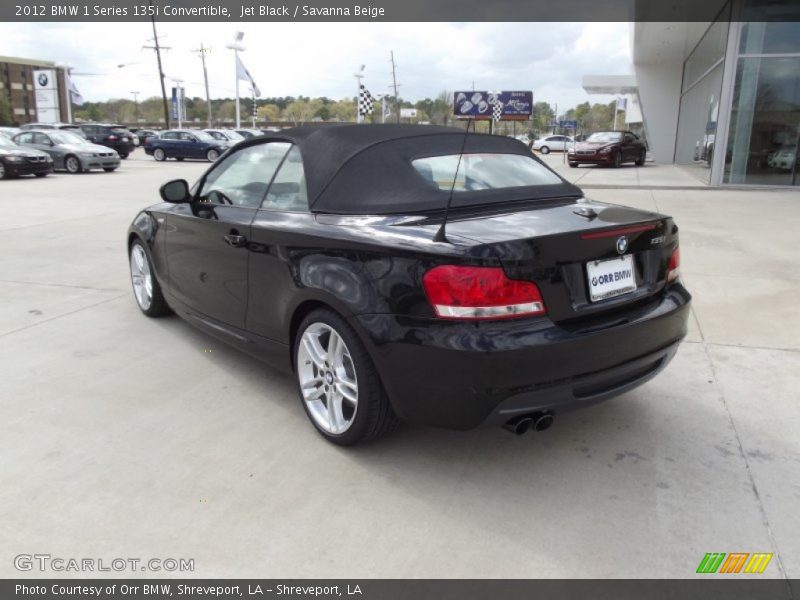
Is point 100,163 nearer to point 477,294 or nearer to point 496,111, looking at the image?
point 496,111

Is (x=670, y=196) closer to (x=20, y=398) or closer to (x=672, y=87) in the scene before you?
Result: (x=20, y=398)

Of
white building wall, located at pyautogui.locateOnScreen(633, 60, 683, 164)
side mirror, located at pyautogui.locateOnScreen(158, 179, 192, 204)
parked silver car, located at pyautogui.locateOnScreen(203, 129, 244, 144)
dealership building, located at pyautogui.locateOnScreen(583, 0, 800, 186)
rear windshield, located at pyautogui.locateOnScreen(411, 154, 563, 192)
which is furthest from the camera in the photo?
white building wall, located at pyautogui.locateOnScreen(633, 60, 683, 164)

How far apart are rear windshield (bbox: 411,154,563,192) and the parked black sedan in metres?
18.4

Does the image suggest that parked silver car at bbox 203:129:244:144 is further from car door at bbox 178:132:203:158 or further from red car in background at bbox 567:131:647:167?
red car in background at bbox 567:131:647:167

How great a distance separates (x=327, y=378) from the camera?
307 centimetres

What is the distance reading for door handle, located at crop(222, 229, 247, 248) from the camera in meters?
3.50

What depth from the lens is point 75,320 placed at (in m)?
5.09

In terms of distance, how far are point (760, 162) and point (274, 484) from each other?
17.1 meters

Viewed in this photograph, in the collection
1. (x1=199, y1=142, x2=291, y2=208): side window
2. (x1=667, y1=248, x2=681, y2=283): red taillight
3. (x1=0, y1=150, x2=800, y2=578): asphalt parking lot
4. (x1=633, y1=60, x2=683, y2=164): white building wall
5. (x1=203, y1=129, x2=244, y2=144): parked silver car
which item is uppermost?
(x1=633, y1=60, x2=683, y2=164): white building wall

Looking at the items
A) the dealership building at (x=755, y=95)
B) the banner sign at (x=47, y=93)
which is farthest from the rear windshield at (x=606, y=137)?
the banner sign at (x=47, y=93)

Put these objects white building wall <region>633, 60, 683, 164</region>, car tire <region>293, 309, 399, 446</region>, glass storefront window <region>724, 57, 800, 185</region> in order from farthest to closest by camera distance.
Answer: white building wall <region>633, 60, 683, 164</region> → glass storefront window <region>724, 57, 800, 185</region> → car tire <region>293, 309, 399, 446</region>

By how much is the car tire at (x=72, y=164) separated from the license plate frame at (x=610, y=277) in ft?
70.0

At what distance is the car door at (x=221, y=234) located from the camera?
3594mm

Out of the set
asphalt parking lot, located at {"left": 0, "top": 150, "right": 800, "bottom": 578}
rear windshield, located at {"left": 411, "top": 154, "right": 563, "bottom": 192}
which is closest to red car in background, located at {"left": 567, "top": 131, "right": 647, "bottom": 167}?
asphalt parking lot, located at {"left": 0, "top": 150, "right": 800, "bottom": 578}
